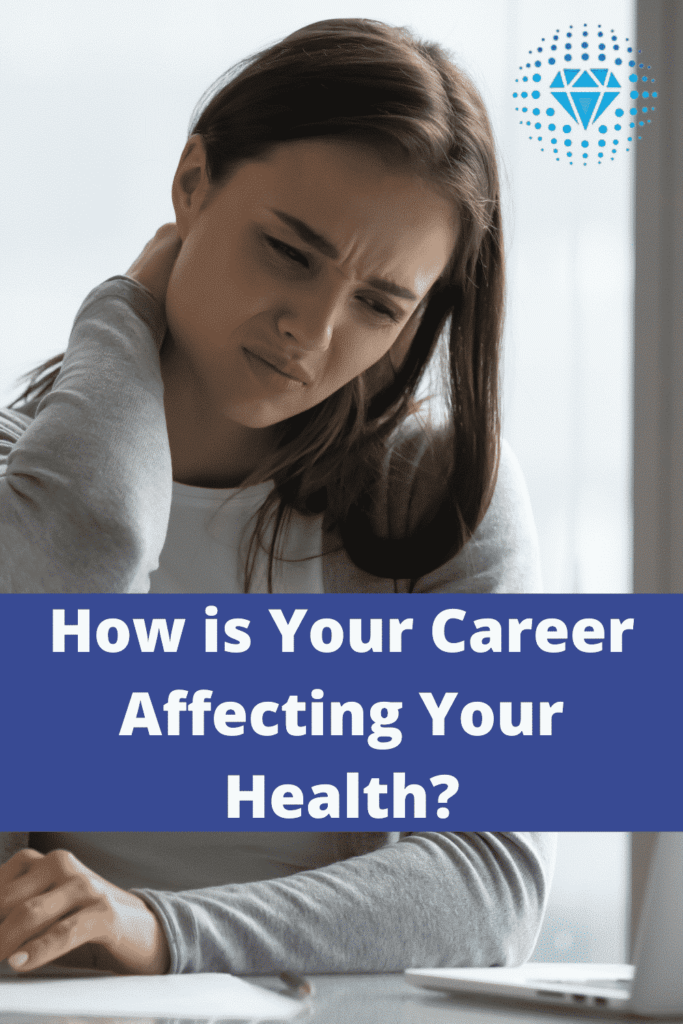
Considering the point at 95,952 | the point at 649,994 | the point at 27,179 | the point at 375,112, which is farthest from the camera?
the point at 27,179

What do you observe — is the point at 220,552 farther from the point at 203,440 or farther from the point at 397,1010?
the point at 397,1010

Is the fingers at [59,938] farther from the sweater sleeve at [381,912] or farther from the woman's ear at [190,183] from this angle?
the woman's ear at [190,183]

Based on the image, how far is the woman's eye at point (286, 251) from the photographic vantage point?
0.85m

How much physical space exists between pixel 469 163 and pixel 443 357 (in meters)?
0.20

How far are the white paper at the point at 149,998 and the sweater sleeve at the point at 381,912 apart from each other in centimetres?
3

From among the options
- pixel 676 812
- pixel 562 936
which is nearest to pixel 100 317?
pixel 676 812

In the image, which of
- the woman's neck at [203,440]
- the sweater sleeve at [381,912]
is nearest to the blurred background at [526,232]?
the woman's neck at [203,440]

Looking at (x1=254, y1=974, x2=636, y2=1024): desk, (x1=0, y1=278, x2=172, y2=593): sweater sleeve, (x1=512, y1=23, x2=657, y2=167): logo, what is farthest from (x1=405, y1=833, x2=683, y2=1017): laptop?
(x1=512, y1=23, x2=657, y2=167): logo

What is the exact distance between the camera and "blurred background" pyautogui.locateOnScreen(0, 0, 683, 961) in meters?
1.55

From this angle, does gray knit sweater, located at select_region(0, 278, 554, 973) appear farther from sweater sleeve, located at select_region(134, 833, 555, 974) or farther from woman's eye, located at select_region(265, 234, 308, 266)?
woman's eye, located at select_region(265, 234, 308, 266)

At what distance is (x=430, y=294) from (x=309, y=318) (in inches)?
7.7

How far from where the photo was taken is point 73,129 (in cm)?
156

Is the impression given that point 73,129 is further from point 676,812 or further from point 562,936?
point 562,936

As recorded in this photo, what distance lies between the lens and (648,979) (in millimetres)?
481
